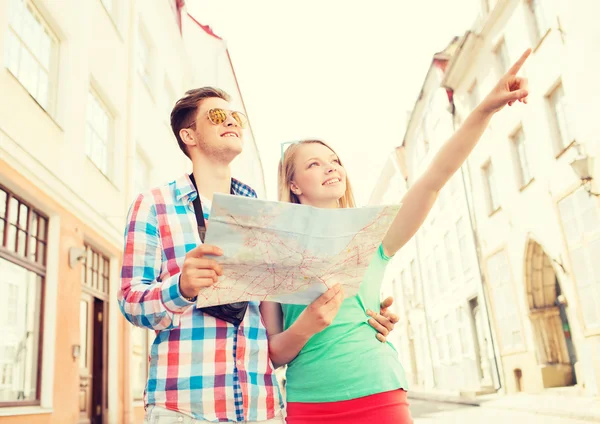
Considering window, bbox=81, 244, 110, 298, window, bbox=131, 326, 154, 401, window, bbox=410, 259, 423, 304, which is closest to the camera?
window, bbox=81, 244, 110, 298

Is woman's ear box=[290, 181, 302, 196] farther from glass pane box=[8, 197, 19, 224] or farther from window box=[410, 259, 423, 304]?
window box=[410, 259, 423, 304]

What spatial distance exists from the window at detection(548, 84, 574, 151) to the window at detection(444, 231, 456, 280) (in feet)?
31.9

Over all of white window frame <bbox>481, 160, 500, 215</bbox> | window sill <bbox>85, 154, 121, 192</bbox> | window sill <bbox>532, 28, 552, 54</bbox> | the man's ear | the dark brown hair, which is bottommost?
the man's ear

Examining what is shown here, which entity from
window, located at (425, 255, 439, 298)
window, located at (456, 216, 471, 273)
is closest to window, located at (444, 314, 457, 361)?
window, located at (425, 255, 439, 298)

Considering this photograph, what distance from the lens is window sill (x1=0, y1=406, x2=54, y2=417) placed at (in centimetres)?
592

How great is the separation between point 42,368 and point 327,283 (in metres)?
6.57

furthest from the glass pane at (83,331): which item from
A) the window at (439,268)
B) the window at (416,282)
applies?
the window at (416,282)

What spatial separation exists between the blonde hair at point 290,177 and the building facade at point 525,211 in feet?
35.4

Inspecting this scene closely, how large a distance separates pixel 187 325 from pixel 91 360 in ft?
28.2

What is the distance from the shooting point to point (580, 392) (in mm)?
13281

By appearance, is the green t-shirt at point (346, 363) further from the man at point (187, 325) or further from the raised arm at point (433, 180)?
the raised arm at point (433, 180)

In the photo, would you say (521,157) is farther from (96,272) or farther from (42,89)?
(42,89)

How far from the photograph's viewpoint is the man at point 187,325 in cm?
163

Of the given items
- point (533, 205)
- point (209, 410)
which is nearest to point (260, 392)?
point (209, 410)
